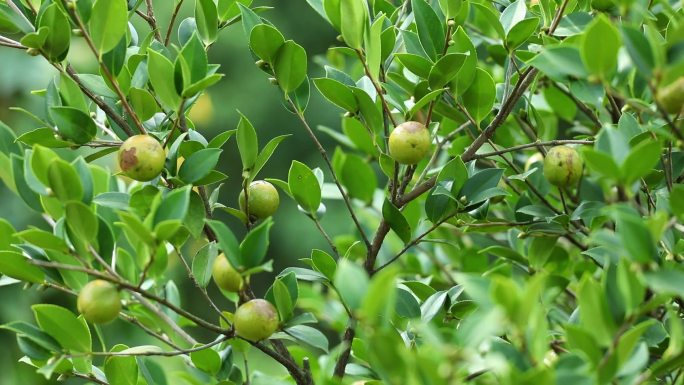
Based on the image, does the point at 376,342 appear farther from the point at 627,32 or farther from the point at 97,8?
the point at 97,8

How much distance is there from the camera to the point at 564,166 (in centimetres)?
70

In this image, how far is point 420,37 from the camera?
702mm

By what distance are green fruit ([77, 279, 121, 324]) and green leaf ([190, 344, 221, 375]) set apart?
0.19 m

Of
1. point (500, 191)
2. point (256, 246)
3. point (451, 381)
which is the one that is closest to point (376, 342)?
point (451, 381)

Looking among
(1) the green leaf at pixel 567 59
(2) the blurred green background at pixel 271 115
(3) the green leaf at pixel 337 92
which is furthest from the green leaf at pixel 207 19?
(2) the blurred green background at pixel 271 115

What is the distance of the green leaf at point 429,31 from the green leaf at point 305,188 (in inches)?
5.6

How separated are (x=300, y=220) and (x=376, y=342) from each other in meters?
4.96

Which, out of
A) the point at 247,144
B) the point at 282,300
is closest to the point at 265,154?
the point at 247,144

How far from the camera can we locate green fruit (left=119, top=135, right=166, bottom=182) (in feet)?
1.95

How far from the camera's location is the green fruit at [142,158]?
594 millimetres

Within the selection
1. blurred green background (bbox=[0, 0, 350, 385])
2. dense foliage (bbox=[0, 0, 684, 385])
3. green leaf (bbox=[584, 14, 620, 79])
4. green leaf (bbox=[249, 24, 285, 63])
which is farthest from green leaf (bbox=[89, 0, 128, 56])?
blurred green background (bbox=[0, 0, 350, 385])

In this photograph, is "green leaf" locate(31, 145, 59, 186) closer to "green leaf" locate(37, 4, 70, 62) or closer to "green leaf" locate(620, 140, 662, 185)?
"green leaf" locate(37, 4, 70, 62)

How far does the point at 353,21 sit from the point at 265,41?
73 millimetres

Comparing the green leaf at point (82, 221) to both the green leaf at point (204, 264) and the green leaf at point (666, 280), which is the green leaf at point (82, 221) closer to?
the green leaf at point (204, 264)
